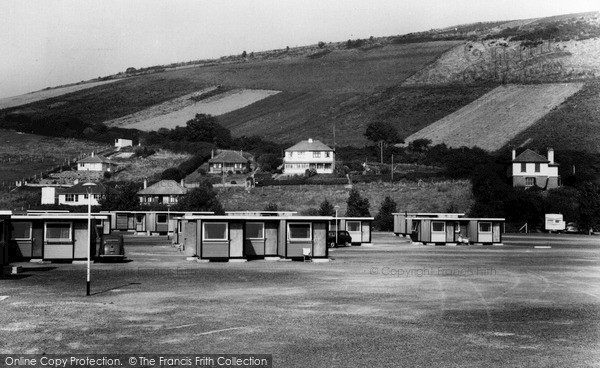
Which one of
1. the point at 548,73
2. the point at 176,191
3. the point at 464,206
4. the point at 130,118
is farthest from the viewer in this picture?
the point at 130,118

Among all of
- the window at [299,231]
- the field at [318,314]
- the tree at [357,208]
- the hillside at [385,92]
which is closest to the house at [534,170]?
the hillside at [385,92]

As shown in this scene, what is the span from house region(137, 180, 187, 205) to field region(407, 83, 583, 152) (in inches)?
1920

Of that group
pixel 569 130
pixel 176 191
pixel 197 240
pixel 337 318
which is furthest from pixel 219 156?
pixel 337 318

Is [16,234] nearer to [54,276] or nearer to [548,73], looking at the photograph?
[54,276]

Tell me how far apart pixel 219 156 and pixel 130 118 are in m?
48.0

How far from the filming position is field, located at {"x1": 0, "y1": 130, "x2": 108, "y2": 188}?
141 m

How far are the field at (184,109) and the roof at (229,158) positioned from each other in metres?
30.4

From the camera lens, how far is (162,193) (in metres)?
127

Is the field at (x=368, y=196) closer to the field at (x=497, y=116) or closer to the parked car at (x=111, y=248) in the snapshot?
the field at (x=497, y=116)

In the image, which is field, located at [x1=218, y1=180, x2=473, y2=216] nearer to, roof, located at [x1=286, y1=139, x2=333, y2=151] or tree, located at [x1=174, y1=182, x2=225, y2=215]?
tree, located at [x1=174, y1=182, x2=225, y2=215]

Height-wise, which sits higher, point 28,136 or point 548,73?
point 548,73

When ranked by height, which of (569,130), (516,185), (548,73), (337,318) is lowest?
(337,318)

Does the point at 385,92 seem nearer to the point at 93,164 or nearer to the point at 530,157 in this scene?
the point at 530,157

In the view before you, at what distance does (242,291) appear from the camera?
30.8 metres
